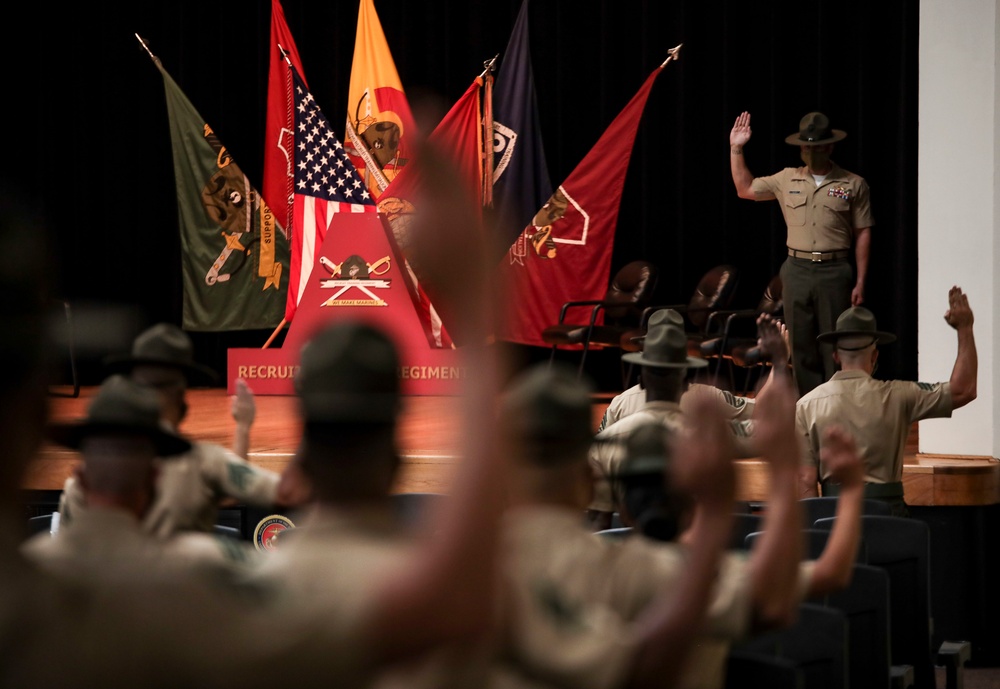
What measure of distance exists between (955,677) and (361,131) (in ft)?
19.9

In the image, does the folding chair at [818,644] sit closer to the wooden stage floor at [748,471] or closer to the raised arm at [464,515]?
the raised arm at [464,515]

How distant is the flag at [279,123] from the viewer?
29.0 ft

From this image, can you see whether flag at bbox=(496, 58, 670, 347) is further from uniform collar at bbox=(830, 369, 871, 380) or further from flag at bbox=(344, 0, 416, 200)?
uniform collar at bbox=(830, 369, 871, 380)

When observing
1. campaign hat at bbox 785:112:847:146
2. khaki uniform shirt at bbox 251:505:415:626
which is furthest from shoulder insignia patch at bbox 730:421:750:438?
khaki uniform shirt at bbox 251:505:415:626

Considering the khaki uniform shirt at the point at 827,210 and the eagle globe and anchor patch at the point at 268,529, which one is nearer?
the eagle globe and anchor patch at the point at 268,529

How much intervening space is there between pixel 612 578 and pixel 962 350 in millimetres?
2700

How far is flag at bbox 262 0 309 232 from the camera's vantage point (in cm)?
885

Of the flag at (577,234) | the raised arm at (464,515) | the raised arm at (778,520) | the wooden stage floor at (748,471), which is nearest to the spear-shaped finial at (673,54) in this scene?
the flag at (577,234)

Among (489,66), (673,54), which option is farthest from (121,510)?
(489,66)

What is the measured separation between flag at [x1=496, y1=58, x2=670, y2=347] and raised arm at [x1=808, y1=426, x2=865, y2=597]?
6182 millimetres

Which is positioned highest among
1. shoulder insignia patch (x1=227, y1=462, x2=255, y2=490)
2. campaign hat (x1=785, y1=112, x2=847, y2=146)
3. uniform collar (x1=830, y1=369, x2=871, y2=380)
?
campaign hat (x1=785, y1=112, x2=847, y2=146)

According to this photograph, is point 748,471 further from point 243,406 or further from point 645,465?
point 645,465

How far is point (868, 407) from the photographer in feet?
13.2

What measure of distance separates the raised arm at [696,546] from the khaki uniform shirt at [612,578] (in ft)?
0.11
